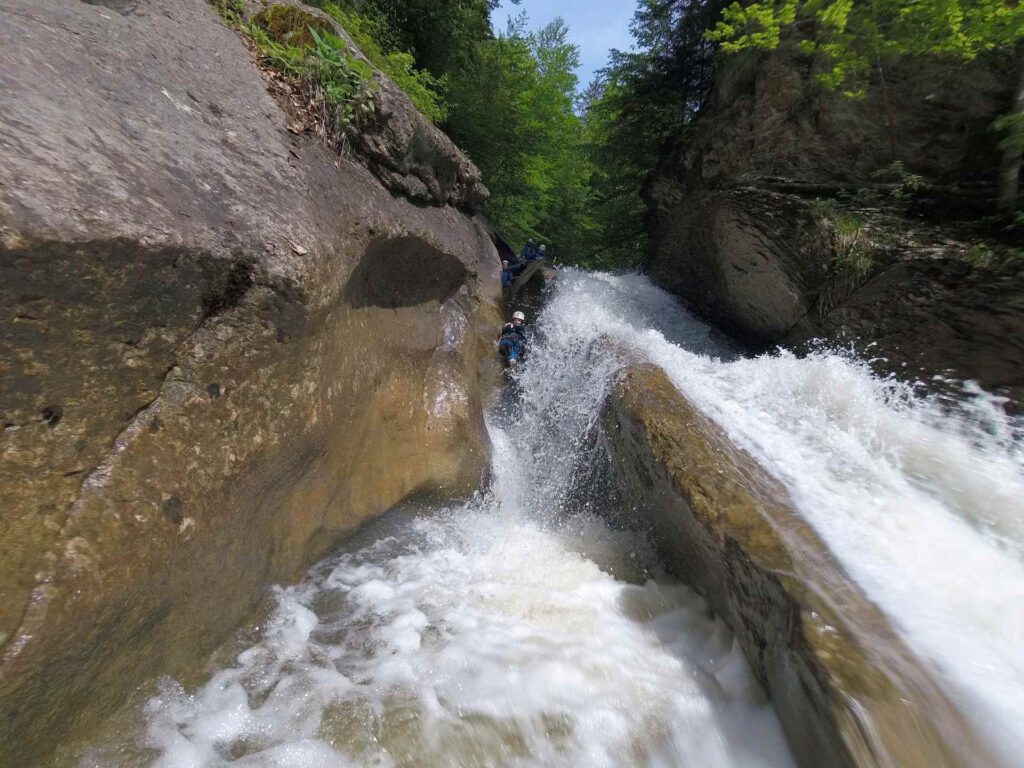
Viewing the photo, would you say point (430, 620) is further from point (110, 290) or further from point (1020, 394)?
point (1020, 394)

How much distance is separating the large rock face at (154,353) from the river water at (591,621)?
0.46 metres

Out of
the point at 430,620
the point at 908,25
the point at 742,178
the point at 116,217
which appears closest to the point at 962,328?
the point at 908,25

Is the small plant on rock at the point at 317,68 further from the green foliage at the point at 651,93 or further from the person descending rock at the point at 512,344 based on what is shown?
the green foliage at the point at 651,93

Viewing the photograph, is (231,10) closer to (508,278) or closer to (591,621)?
(591,621)

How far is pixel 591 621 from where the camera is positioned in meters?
3.21

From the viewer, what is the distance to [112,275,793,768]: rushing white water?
226 cm

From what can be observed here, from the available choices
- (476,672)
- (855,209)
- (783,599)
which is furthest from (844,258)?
(476,672)

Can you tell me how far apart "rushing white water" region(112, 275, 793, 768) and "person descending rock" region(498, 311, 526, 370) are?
12.9 ft

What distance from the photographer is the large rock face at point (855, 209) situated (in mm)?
5480

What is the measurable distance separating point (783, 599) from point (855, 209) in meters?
7.31

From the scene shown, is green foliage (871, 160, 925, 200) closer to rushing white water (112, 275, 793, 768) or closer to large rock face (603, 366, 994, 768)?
large rock face (603, 366, 994, 768)

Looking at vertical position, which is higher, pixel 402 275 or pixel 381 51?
pixel 381 51

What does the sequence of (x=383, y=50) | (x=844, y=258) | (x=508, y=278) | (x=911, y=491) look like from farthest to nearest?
(x=508, y=278)
(x=383, y=50)
(x=844, y=258)
(x=911, y=491)

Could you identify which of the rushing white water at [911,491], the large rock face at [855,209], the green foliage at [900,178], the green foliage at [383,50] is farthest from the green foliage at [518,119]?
the rushing white water at [911,491]
